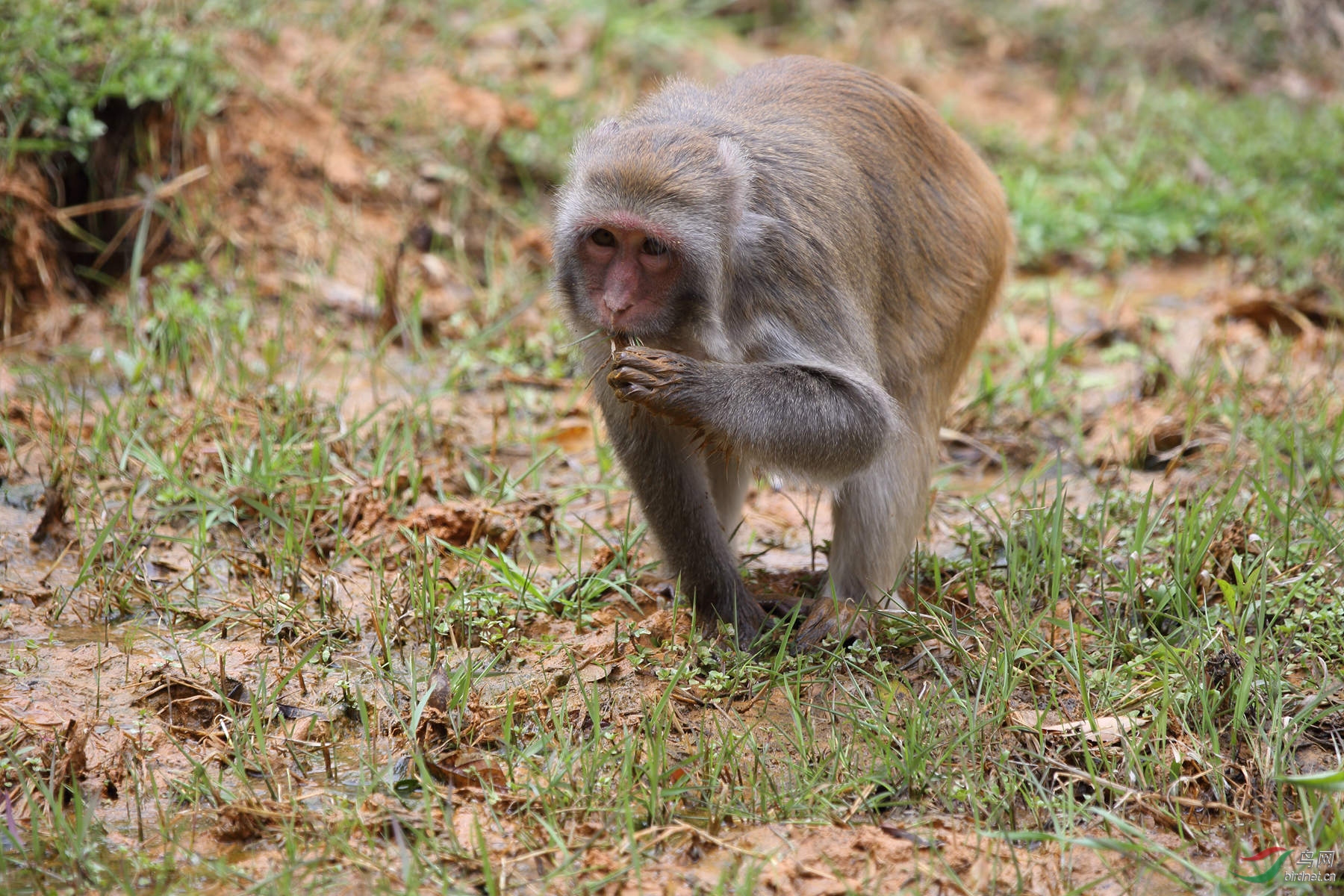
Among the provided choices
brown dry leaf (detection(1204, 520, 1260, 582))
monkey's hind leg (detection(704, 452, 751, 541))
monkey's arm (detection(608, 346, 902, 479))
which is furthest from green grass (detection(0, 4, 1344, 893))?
monkey's arm (detection(608, 346, 902, 479))

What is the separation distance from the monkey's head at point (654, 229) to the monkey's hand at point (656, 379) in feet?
0.38

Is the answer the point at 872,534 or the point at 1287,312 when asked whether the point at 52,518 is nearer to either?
the point at 872,534

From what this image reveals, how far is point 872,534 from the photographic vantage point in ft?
14.1

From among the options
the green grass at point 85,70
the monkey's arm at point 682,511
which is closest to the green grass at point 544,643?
the monkey's arm at point 682,511

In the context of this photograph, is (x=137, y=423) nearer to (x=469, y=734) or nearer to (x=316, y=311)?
(x=316, y=311)

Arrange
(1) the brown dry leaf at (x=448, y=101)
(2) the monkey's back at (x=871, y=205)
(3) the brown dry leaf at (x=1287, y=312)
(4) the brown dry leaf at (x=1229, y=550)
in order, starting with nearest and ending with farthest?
(2) the monkey's back at (x=871, y=205), (4) the brown dry leaf at (x=1229, y=550), (3) the brown dry leaf at (x=1287, y=312), (1) the brown dry leaf at (x=448, y=101)

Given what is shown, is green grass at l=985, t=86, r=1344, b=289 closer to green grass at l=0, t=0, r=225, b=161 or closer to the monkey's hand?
the monkey's hand

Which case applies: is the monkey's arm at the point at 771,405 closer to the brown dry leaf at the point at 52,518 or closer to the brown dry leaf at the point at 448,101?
the brown dry leaf at the point at 52,518

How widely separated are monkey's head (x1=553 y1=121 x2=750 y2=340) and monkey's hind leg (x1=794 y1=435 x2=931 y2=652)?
841 millimetres

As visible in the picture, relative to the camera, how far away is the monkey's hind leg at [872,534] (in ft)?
13.9

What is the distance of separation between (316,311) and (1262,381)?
4.42 m

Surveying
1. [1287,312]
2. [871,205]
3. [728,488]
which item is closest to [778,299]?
[871,205]

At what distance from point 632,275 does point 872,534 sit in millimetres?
1227

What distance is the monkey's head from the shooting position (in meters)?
3.75
